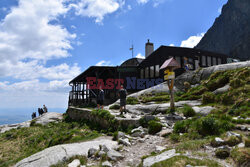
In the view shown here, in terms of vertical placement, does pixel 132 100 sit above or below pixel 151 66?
below

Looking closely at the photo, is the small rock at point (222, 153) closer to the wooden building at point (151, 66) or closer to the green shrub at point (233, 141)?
the green shrub at point (233, 141)

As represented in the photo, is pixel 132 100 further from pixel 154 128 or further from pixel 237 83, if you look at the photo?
pixel 237 83

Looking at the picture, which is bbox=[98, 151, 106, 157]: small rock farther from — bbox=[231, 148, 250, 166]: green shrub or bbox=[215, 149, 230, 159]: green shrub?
bbox=[231, 148, 250, 166]: green shrub

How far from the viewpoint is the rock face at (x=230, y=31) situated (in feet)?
253

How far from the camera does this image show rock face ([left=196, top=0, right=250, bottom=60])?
77031mm

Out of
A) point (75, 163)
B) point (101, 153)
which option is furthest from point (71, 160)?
point (101, 153)

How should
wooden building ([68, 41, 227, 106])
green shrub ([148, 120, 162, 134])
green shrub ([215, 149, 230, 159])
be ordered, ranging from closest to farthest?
green shrub ([215, 149, 230, 159]) → green shrub ([148, 120, 162, 134]) → wooden building ([68, 41, 227, 106])

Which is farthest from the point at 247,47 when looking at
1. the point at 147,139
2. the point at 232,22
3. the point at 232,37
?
the point at 147,139

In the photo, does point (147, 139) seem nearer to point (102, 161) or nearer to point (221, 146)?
point (102, 161)

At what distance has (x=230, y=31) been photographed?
88.9 m

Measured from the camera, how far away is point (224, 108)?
9.65m

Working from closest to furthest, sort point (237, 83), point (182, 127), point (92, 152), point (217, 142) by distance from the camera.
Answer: point (217, 142), point (92, 152), point (182, 127), point (237, 83)

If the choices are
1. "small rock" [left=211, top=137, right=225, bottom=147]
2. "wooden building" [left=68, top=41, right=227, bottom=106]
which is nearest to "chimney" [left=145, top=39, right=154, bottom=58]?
"wooden building" [left=68, top=41, right=227, bottom=106]

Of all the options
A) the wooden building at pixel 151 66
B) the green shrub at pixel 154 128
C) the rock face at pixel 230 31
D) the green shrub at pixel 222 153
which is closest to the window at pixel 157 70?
the wooden building at pixel 151 66
